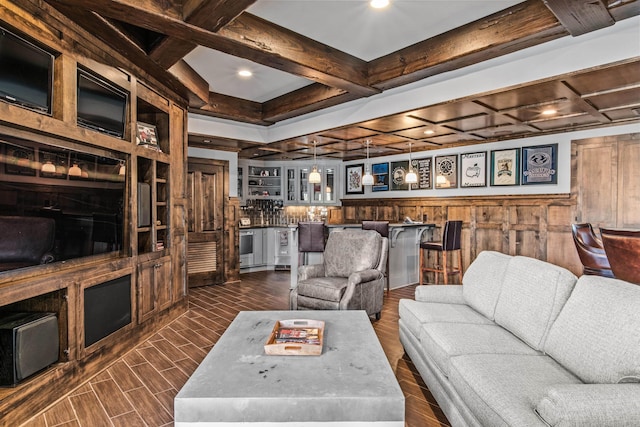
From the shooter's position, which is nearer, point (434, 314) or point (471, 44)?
point (434, 314)

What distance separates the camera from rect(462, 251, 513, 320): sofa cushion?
2658 mm

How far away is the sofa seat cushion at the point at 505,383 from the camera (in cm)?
143

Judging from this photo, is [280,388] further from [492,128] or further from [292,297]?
[492,128]

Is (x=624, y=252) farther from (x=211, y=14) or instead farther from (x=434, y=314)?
(x=211, y=14)

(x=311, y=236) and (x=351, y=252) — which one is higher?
(x=311, y=236)

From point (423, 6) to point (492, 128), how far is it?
128 inches

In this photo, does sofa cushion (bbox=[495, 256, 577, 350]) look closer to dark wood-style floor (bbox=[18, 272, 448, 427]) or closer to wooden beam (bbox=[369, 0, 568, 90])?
dark wood-style floor (bbox=[18, 272, 448, 427])

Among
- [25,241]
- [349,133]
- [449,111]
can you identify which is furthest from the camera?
[349,133]

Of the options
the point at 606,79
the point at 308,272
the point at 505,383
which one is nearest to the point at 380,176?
the point at 308,272

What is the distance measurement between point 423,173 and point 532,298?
5355mm

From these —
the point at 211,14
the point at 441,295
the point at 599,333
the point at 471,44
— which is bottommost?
the point at 441,295

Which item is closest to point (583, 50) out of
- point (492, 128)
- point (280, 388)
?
point (492, 128)

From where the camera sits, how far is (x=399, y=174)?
7.79 m

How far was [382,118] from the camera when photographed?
4602 millimetres
